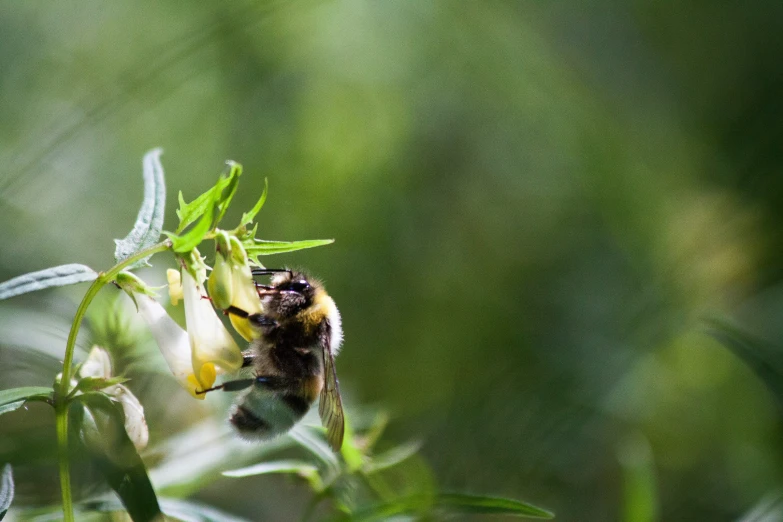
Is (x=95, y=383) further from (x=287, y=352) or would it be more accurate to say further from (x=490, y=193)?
(x=490, y=193)

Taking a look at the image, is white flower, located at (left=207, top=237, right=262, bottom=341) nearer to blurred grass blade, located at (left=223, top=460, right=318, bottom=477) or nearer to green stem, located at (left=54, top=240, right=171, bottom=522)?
green stem, located at (left=54, top=240, right=171, bottom=522)

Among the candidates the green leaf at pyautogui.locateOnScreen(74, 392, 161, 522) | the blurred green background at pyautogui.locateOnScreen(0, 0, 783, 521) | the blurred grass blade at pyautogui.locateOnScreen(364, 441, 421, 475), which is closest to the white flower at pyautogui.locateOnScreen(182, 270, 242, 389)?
the green leaf at pyautogui.locateOnScreen(74, 392, 161, 522)

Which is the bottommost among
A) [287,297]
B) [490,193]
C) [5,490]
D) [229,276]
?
[5,490]

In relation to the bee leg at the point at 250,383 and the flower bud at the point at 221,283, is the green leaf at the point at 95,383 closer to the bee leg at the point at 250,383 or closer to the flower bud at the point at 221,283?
the flower bud at the point at 221,283

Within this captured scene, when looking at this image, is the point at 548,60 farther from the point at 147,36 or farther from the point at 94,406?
the point at 94,406

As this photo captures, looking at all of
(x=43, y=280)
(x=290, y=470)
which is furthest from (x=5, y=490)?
(x=290, y=470)

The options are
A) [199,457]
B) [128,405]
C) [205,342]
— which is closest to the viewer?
[128,405]

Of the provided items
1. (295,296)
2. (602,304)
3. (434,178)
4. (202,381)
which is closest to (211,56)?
(434,178)
